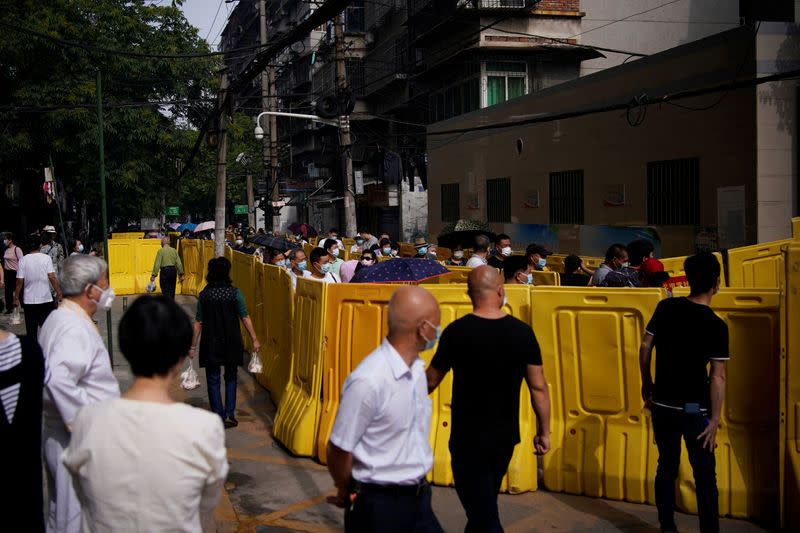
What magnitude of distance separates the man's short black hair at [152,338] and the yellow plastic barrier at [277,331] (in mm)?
5632

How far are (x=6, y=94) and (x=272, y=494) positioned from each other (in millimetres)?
31191

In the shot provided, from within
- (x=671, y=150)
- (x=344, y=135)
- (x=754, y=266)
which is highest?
(x=344, y=135)

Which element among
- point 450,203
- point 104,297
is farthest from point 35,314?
point 450,203

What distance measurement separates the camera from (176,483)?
2.97 meters

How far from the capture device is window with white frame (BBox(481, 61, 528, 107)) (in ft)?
104

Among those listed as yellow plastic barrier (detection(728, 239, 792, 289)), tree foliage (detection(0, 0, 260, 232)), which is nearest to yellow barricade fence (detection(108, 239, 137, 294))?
tree foliage (detection(0, 0, 260, 232))

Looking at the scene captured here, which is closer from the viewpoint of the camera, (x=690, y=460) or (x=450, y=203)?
(x=690, y=460)

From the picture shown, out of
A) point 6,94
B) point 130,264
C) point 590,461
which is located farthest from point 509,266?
point 6,94

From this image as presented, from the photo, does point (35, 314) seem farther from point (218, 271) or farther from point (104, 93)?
point (104, 93)

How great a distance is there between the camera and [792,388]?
5895 mm

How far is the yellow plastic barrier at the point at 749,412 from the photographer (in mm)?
6242

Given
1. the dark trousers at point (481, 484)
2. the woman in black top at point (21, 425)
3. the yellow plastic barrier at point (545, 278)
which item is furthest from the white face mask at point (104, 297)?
the yellow plastic barrier at point (545, 278)

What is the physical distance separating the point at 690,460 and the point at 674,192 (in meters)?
13.2

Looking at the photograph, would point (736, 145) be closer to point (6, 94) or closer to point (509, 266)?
point (509, 266)
